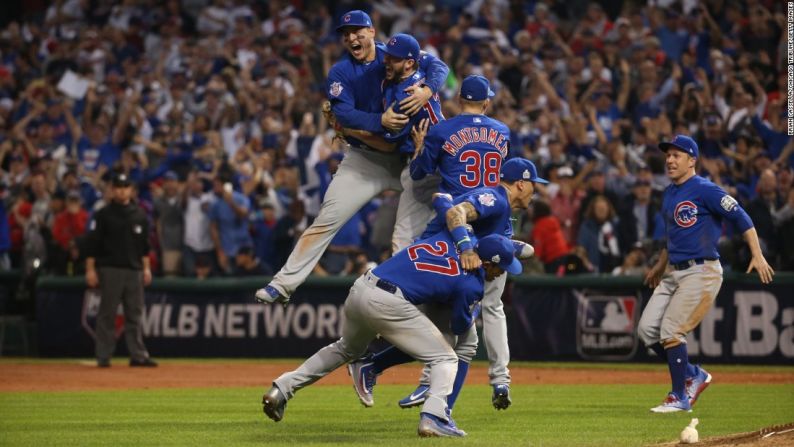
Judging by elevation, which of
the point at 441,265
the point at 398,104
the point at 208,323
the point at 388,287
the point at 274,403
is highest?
the point at 398,104

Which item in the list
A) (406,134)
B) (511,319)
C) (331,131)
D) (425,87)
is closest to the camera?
(425,87)

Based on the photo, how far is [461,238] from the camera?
8.09 metres

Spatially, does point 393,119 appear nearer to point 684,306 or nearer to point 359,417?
point 359,417

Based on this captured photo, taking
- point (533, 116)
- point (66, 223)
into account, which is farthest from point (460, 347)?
point (66, 223)

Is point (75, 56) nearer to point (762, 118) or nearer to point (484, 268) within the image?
point (762, 118)

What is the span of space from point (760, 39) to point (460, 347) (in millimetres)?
11792

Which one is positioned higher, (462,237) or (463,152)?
(463,152)

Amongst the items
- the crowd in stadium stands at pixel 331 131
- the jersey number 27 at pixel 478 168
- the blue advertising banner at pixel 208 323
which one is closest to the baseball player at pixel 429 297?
the jersey number 27 at pixel 478 168

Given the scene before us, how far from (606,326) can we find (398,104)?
8.23 meters

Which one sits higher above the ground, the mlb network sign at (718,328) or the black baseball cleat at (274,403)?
the black baseball cleat at (274,403)

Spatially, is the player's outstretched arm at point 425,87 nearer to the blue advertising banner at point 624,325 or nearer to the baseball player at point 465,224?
the baseball player at point 465,224

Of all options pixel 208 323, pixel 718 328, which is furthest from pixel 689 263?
pixel 208 323

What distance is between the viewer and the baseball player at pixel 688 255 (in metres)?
10.9

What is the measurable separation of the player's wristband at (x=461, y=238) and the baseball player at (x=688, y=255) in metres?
3.50
